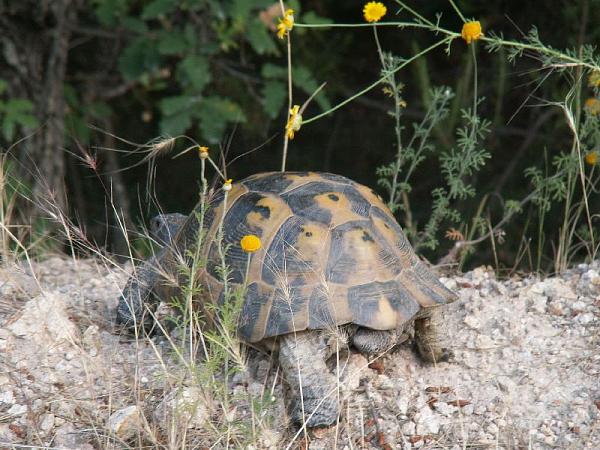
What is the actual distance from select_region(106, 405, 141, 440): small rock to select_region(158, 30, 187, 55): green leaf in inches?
121

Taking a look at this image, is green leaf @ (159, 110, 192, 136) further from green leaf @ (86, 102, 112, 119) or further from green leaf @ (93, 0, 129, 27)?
green leaf @ (86, 102, 112, 119)

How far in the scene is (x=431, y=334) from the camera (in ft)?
11.1

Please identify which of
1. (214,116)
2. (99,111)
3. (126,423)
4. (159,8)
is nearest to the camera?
(126,423)

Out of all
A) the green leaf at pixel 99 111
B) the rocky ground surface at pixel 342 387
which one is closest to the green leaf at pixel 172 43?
the green leaf at pixel 99 111

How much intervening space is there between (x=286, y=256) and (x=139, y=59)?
9.75 feet

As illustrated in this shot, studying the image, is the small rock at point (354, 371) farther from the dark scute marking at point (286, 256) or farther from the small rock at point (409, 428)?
the dark scute marking at point (286, 256)

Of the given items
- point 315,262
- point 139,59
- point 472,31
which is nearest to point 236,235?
point 315,262

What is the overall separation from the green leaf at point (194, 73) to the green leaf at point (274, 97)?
435 millimetres

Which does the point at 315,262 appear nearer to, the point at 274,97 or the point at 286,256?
the point at 286,256

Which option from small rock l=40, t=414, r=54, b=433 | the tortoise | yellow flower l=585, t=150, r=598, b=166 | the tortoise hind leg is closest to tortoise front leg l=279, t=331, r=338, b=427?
the tortoise

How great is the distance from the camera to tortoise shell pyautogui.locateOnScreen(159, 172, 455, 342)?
3139mm

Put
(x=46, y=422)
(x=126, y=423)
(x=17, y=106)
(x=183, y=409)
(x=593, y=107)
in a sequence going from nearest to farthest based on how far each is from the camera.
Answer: (x=183, y=409) → (x=126, y=423) → (x=46, y=422) → (x=593, y=107) → (x=17, y=106)

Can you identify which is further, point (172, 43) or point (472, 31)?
point (172, 43)

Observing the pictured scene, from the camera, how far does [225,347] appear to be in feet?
8.72
